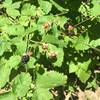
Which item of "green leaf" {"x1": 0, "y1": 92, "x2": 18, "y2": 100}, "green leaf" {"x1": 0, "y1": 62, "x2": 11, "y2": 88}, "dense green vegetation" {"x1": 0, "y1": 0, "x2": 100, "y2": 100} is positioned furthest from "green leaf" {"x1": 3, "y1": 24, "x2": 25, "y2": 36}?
"green leaf" {"x1": 0, "y1": 92, "x2": 18, "y2": 100}

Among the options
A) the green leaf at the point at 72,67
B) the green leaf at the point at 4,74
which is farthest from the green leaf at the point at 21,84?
the green leaf at the point at 72,67

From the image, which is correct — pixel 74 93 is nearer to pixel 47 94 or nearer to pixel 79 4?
pixel 79 4

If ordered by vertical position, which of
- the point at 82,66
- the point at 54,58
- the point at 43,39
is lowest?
the point at 82,66

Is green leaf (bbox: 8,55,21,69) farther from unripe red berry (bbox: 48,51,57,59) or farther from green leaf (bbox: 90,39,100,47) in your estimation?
green leaf (bbox: 90,39,100,47)

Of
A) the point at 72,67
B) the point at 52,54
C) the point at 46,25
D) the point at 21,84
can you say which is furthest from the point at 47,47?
the point at 72,67

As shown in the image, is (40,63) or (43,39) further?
(40,63)

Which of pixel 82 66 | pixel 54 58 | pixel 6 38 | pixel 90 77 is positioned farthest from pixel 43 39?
pixel 90 77

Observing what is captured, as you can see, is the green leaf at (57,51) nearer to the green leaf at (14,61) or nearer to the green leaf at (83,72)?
the green leaf at (14,61)
